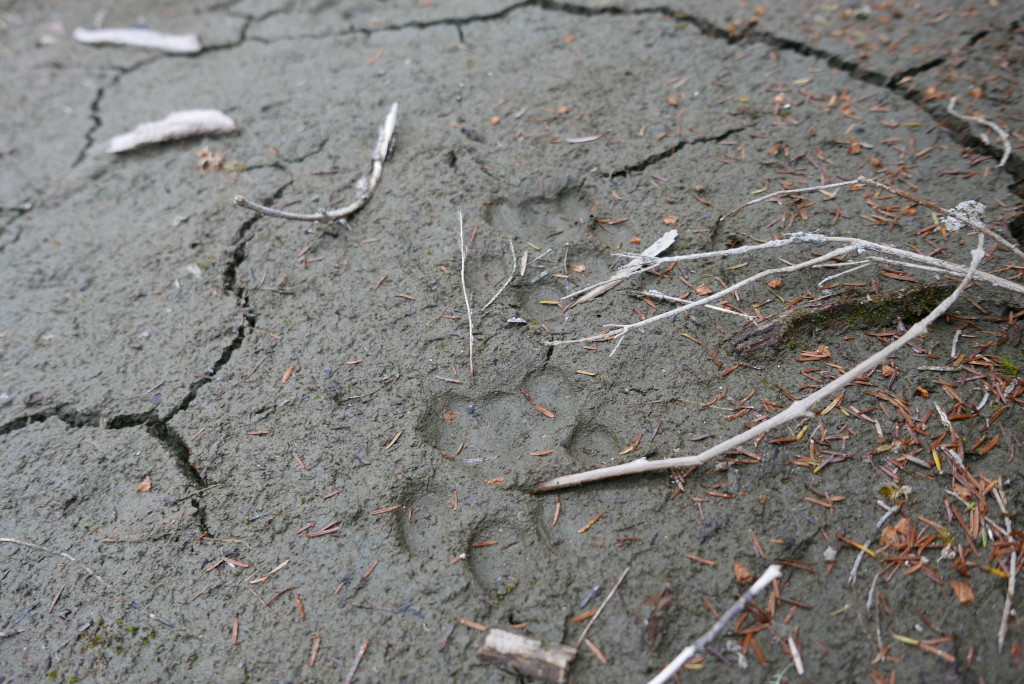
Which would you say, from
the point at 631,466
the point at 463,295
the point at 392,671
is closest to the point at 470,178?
the point at 463,295

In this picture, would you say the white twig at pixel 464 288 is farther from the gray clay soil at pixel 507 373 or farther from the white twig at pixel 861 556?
the white twig at pixel 861 556

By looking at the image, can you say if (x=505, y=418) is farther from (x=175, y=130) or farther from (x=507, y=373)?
(x=175, y=130)

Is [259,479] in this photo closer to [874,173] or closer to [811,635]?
[811,635]

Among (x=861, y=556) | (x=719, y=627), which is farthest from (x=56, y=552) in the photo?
(x=861, y=556)

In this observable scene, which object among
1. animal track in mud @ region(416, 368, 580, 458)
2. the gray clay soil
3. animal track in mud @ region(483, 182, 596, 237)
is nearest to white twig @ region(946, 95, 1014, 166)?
the gray clay soil

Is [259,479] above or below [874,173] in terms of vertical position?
below

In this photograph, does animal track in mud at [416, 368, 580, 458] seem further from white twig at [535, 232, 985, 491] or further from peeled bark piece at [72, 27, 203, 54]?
peeled bark piece at [72, 27, 203, 54]

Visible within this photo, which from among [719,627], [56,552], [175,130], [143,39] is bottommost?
[56,552]
